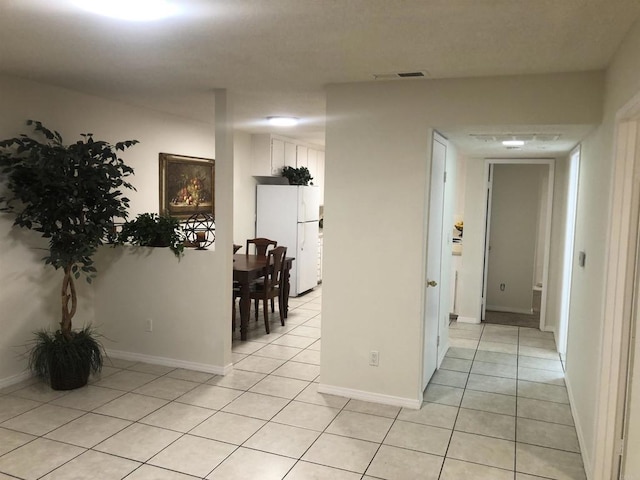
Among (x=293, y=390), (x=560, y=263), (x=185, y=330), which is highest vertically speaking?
(x=560, y=263)

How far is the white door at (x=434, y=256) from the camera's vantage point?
12.3ft

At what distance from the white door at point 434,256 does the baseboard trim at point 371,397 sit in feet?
0.70

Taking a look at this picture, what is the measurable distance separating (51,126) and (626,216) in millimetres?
4173

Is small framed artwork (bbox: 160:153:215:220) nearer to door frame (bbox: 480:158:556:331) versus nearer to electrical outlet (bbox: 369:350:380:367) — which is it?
electrical outlet (bbox: 369:350:380:367)

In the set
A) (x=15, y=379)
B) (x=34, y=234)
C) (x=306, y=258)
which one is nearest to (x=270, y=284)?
(x=306, y=258)

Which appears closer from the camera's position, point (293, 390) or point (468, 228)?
point (293, 390)

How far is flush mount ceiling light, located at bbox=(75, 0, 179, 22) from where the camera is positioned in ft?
7.27

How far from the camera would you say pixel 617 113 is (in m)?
2.48

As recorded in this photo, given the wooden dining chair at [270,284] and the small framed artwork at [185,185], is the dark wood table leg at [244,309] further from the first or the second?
the small framed artwork at [185,185]

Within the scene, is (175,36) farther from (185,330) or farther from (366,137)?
(185,330)

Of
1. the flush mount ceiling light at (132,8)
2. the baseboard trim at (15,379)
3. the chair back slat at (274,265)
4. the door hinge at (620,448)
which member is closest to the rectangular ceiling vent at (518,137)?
the door hinge at (620,448)

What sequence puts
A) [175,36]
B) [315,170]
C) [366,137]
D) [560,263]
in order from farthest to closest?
1. [315,170]
2. [560,263]
3. [366,137]
4. [175,36]

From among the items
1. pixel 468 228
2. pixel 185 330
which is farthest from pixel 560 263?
pixel 185 330

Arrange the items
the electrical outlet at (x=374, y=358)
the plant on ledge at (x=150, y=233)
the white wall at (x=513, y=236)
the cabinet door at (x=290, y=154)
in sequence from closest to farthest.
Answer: the electrical outlet at (x=374, y=358) → the plant on ledge at (x=150, y=233) → the white wall at (x=513, y=236) → the cabinet door at (x=290, y=154)
